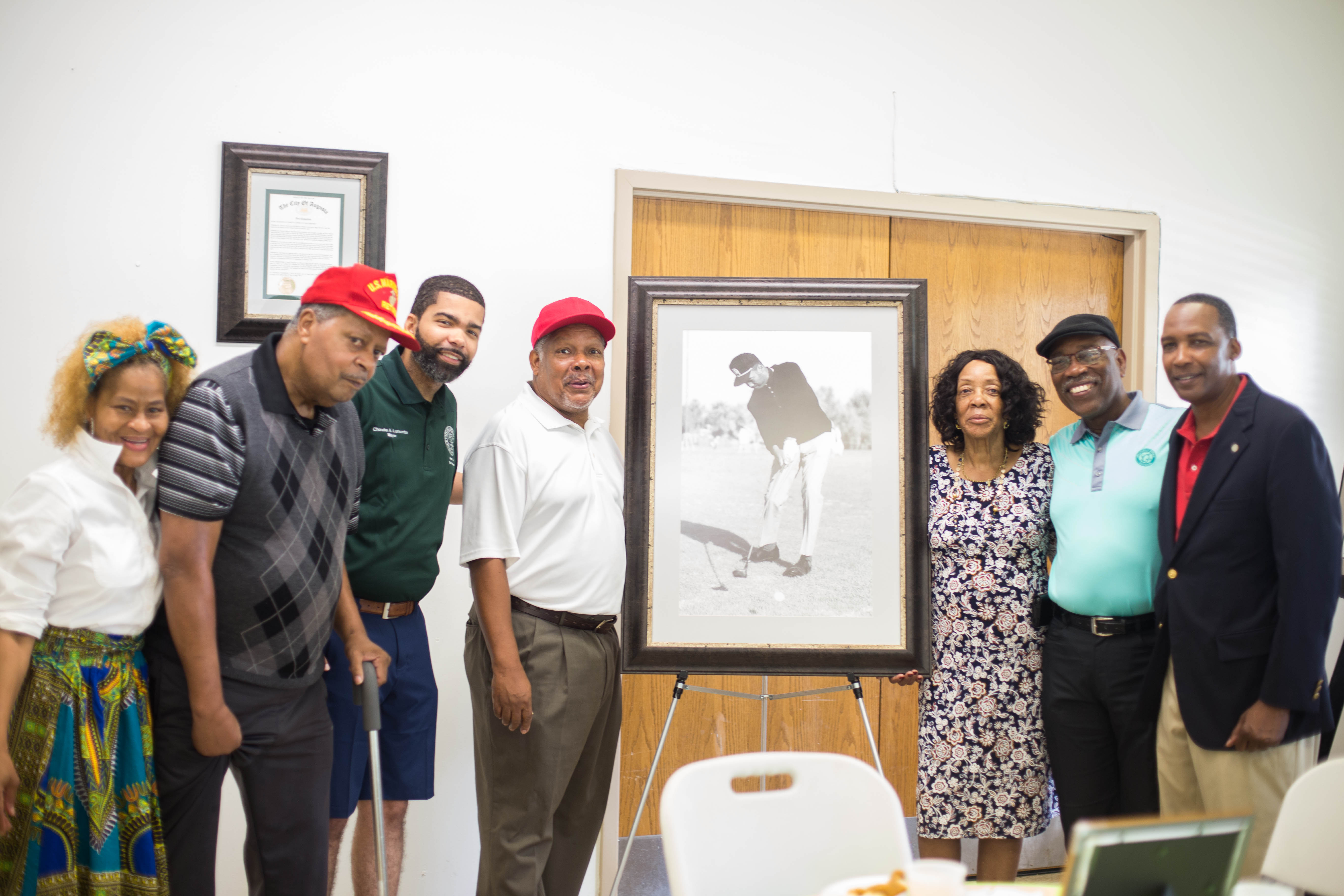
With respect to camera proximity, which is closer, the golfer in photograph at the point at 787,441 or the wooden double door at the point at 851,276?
the golfer in photograph at the point at 787,441

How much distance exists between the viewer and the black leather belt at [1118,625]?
6.56 feet

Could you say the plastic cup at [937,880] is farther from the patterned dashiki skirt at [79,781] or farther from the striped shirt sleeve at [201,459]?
the patterned dashiki skirt at [79,781]

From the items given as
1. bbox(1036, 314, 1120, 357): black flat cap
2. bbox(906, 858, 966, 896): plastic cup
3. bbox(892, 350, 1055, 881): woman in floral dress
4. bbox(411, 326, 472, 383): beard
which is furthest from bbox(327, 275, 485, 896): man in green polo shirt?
bbox(1036, 314, 1120, 357): black flat cap

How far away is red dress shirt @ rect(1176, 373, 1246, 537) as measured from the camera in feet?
6.36

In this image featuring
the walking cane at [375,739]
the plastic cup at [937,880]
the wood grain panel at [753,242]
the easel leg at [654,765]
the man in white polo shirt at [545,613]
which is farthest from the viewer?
the wood grain panel at [753,242]

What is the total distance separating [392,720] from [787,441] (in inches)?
49.7

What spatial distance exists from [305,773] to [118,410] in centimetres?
82

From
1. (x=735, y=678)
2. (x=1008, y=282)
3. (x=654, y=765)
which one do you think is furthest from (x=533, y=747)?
(x=1008, y=282)

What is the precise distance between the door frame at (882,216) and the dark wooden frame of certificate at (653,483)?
0.35 meters

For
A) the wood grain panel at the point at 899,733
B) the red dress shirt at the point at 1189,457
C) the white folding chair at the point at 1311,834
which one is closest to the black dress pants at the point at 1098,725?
the red dress shirt at the point at 1189,457

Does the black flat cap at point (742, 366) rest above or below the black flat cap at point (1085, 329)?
below

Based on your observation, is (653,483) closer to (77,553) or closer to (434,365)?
(434,365)

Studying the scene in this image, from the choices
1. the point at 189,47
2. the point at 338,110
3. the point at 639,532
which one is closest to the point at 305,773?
the point at 639,532

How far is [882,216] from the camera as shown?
298 cm
